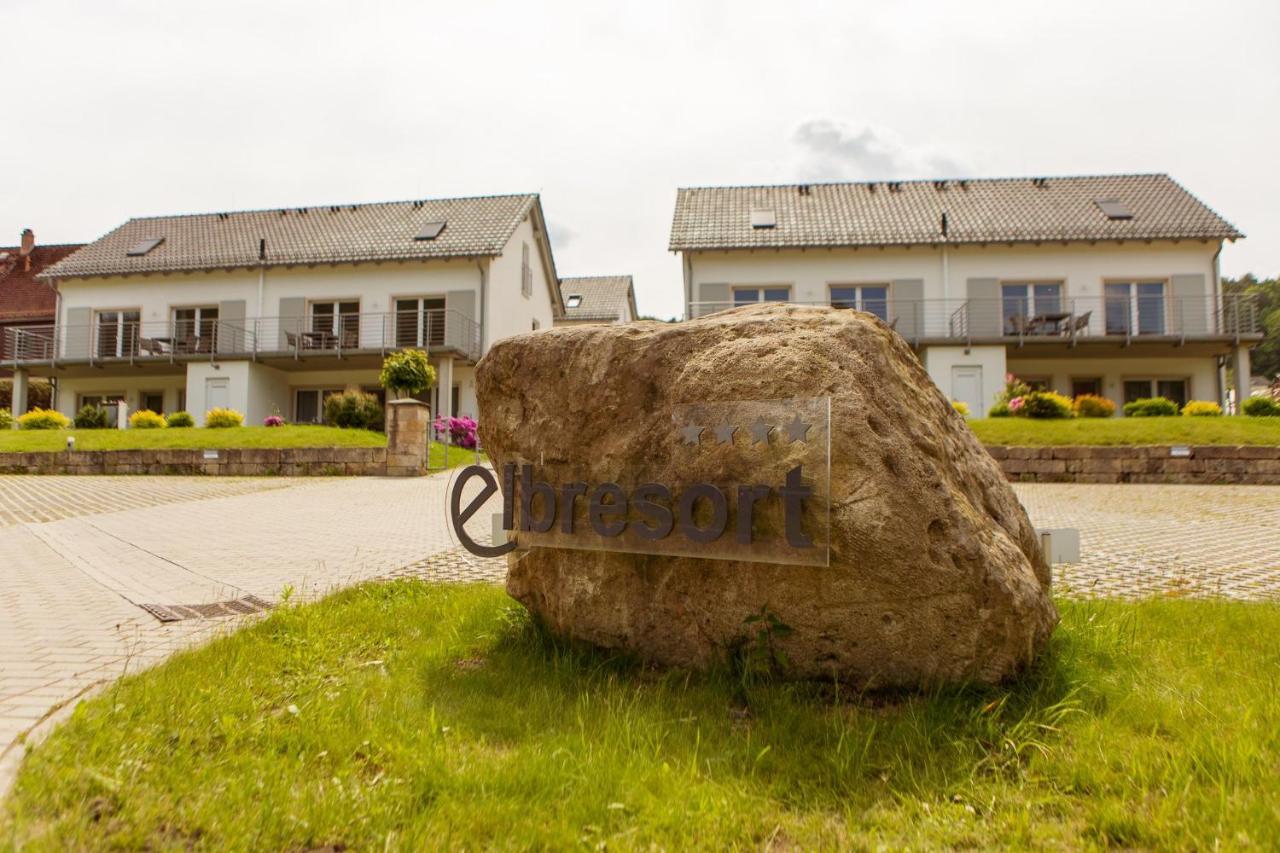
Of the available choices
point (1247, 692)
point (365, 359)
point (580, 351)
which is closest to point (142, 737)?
point (580, 351)

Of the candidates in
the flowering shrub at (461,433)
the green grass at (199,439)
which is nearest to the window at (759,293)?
the flowering shrub at (461,433)

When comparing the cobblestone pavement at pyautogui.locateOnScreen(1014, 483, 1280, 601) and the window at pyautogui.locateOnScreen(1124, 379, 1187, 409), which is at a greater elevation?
the window at pyautogui.locateOnScreen(1124, 379, 1187, 409)

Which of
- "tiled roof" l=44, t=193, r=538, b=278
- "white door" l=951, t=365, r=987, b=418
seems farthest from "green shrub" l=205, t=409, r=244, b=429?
"white door" l=951, t=365, r=987, b=418

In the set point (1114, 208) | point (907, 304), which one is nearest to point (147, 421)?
point (907, 304)

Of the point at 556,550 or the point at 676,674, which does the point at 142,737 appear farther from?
the point at 676,674

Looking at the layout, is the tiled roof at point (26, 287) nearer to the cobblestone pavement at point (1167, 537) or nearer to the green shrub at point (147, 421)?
the green shrub at point (147, 421)

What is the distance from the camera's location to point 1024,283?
23109 mm

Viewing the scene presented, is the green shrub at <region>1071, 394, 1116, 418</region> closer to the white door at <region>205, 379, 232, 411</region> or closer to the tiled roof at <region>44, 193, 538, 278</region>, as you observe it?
the tiled roof at <region>44, 193, 538, 278</region>

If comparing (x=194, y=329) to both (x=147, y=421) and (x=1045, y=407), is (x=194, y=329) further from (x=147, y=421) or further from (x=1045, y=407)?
(x=1045, y=407)

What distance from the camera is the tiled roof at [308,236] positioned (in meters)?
24.7

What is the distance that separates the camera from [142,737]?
2.53m

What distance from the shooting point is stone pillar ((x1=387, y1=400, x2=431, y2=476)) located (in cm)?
1519

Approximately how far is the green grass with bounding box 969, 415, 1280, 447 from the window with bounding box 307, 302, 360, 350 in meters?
19.3

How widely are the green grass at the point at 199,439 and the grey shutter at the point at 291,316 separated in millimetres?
6508
